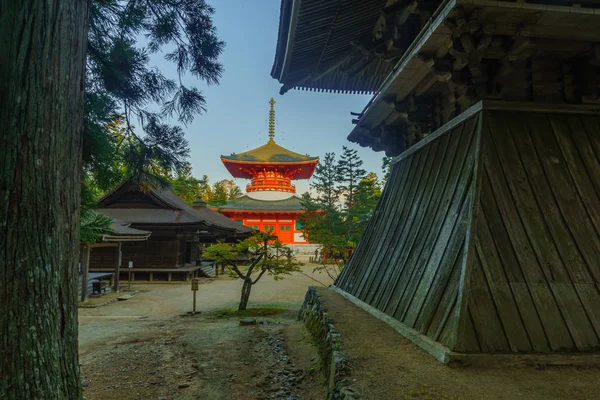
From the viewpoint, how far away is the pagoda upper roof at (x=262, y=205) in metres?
29.5

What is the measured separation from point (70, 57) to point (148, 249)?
15.5 m

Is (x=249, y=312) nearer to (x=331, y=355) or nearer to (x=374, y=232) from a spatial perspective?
(x=374, y=232)

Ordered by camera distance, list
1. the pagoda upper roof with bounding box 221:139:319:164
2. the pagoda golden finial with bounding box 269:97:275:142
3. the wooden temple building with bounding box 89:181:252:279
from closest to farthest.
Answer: the wooden temple building with bounding box 89:181:252:279 < the pagoda upper roof with bounding box 221:139:319:164 < the pagoda golden finial with bounding box 269:97:275:142

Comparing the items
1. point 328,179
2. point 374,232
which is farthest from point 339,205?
point 374,232

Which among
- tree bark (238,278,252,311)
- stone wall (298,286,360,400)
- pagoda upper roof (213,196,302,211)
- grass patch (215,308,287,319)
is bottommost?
grass patch (215,308,287,319)

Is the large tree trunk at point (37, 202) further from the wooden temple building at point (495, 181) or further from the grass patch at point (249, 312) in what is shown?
the grass patch at point (249, 312)

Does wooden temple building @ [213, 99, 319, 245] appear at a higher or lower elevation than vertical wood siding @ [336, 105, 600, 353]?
higher

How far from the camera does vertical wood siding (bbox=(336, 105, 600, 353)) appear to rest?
2.66 metres

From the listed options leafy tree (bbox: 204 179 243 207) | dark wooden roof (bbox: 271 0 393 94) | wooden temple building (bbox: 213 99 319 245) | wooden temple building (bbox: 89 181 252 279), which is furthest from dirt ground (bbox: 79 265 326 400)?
leafy tree (bbox: 204 179 243 207)

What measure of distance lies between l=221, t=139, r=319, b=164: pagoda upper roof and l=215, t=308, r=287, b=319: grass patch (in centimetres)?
2328

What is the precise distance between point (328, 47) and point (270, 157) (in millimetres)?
27544

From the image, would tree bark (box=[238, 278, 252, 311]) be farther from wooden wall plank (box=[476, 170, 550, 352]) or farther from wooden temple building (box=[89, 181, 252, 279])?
wooden wall plank (box=[476, 170, 550, 352])

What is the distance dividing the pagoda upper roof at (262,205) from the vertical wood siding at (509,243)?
25475 millimetres

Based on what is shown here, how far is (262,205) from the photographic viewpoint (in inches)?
1184
